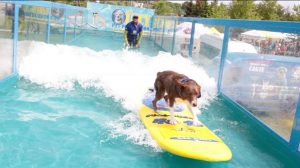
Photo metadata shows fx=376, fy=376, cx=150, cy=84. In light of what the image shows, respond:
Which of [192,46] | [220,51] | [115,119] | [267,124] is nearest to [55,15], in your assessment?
[192,46]

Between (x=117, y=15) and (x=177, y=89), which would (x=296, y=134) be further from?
(x=117, y=15)

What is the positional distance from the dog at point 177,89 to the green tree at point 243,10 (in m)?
24.3

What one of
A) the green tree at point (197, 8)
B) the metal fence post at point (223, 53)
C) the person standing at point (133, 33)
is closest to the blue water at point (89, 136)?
the metal fence post at point (223, 53)

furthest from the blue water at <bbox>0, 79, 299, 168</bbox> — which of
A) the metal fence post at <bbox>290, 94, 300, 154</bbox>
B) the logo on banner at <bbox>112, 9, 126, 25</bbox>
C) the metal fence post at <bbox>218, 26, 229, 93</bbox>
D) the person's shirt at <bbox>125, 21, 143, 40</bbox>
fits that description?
the logo on banner at <bbox>112, 9, 126, 25</bbox>

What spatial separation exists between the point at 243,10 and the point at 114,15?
10.7 metres

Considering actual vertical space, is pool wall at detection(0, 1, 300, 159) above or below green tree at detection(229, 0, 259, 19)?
below

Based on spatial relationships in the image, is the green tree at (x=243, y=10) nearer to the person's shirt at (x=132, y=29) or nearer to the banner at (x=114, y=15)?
the banner at (x=114, y=15)

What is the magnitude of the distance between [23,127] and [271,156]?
3.98m

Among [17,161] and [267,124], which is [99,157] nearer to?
[17,161]

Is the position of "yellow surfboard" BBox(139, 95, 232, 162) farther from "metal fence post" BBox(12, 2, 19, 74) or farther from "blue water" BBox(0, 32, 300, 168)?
"metal fence post" BBox(12, 2, 19, 74)

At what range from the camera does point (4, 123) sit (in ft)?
20.4

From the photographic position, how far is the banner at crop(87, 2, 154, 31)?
31.5 meters

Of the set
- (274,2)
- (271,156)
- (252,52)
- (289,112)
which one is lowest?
(271,156)

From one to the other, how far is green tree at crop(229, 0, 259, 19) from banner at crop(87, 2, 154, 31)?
22.7ft
